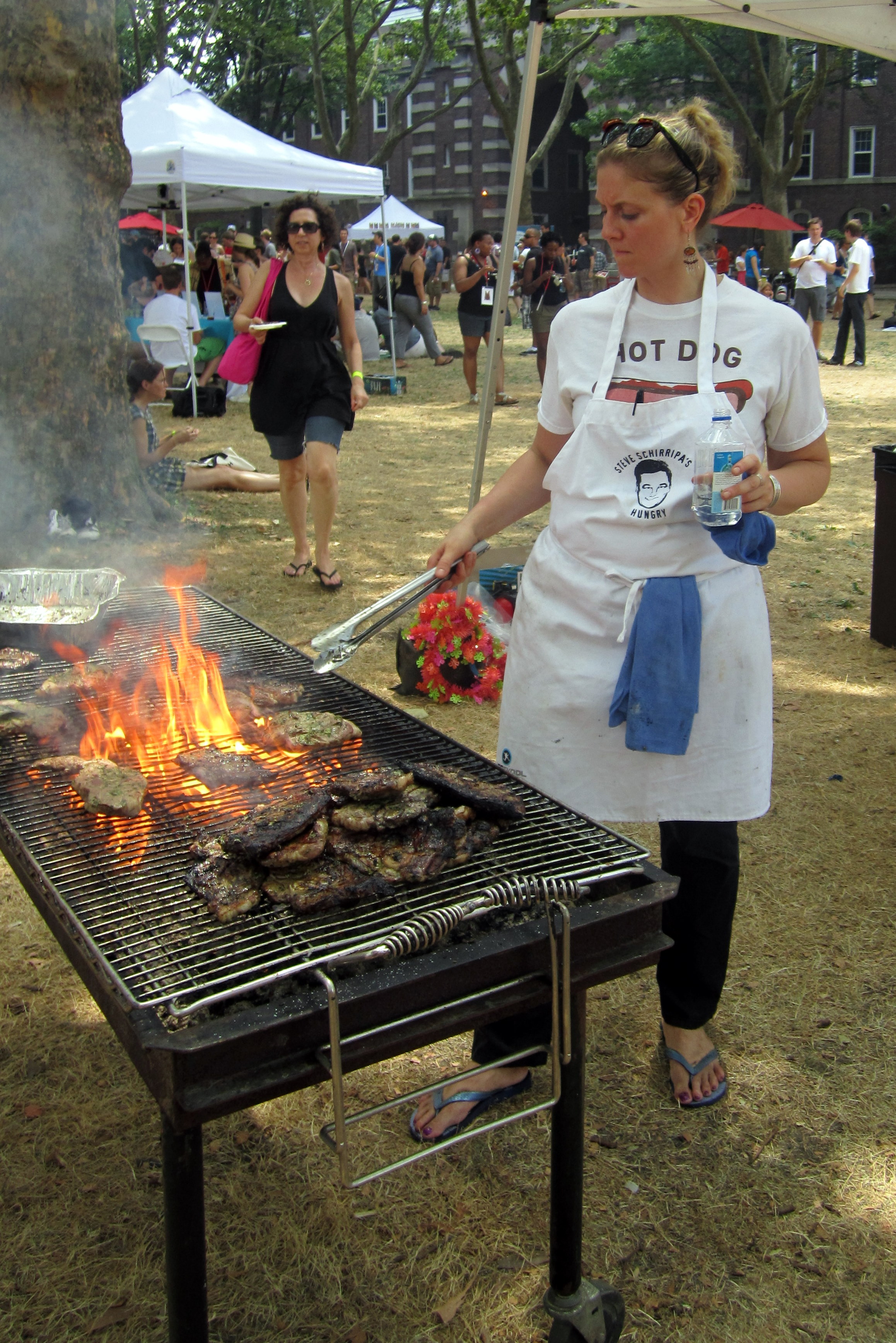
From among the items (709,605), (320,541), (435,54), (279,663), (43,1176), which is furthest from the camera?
(435,54)

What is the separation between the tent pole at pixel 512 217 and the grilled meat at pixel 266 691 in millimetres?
2166

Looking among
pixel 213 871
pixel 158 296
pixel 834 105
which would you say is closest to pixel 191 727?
pixel 213 871

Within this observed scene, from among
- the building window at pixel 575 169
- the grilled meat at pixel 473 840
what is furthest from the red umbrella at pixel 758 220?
the building window at pixel 575 169

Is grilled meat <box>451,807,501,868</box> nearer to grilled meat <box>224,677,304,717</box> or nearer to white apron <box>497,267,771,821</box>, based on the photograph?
white apron <box>497,267,771,821</box>

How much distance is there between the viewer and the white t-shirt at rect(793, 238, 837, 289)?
18.1m

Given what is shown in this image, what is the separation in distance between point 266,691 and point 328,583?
418 centimetres

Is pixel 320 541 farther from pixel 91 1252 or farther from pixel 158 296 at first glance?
pixel 158 296

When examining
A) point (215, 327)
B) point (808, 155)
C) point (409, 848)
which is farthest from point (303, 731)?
point (808, 155)

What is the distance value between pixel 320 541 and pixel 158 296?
324 inches

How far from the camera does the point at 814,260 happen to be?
1808cm

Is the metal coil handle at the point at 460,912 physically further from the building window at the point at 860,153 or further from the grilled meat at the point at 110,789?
the building window at the point at 860,153

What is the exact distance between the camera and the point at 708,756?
2.39 metres

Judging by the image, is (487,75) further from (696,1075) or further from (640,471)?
(696,1075)

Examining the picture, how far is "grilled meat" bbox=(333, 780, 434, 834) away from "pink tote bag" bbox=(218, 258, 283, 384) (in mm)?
4734
